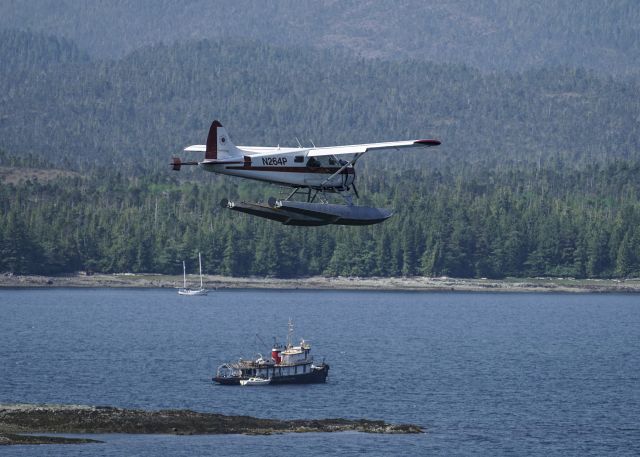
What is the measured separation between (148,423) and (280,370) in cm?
3502

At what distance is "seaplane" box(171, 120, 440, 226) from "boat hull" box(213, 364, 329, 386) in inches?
2708

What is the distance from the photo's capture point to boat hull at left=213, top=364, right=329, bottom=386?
15212cm

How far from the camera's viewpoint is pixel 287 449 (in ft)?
371

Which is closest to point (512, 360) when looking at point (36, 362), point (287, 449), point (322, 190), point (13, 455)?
point (36, 362)

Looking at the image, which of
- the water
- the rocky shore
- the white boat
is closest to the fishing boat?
the white boat

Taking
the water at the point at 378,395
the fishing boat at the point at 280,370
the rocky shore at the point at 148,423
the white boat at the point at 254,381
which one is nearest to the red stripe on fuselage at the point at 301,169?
the water at the point at 378,395

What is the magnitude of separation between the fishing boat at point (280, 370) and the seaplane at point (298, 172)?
224 feet

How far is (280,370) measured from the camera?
5999 inches

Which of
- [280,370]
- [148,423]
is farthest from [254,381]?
[148,423]

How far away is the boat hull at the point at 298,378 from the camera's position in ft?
499

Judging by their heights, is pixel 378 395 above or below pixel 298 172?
below

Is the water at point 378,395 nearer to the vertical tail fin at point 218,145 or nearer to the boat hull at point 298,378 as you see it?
the boat hull at point 298,378

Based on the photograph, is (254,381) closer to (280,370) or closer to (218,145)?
(280,370)

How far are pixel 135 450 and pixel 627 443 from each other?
40.9 metres
